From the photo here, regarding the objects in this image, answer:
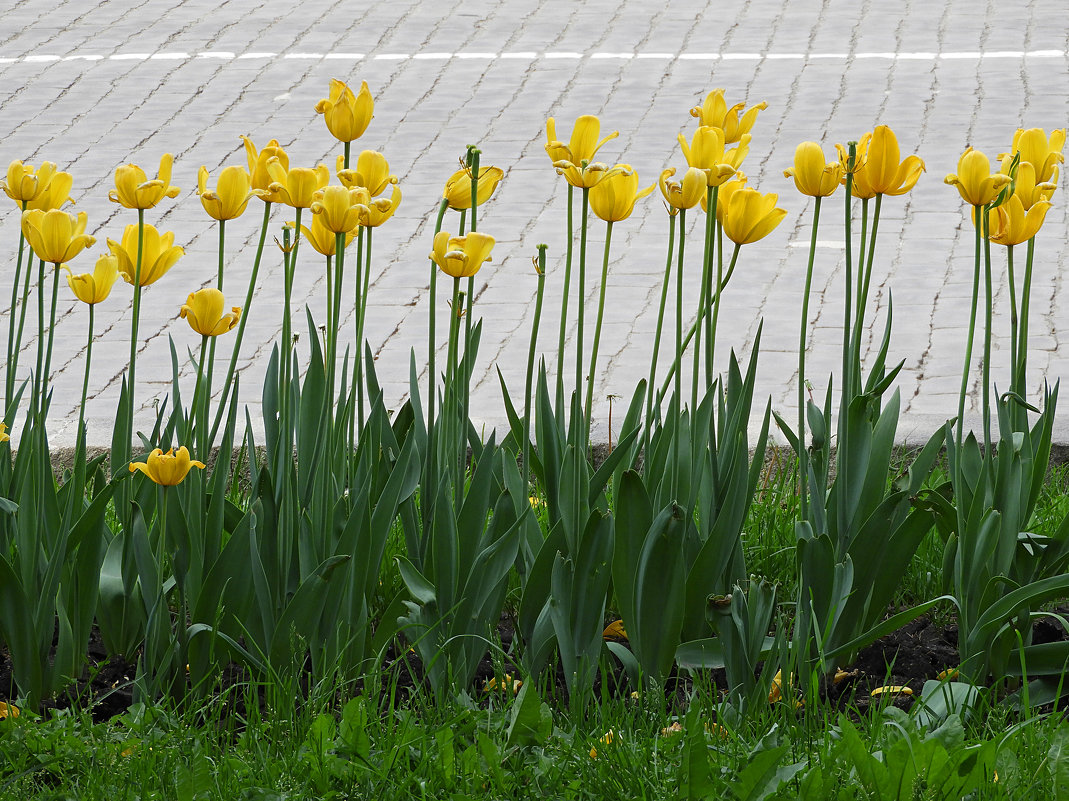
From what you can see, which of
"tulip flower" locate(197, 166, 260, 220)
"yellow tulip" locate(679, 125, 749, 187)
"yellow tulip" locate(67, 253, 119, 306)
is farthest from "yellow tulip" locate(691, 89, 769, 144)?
"yellow tulip" locate(67, 253, 119, 306)

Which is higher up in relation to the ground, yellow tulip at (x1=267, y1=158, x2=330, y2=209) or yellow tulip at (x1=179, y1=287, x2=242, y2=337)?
yellow tulip at (x1=267, y1=158, x2=330, y2=209)

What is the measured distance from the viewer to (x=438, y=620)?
2.24 meters

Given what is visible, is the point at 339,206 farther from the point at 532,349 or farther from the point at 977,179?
the point at 977,179

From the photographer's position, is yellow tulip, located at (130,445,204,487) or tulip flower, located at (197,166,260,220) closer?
yellow tulip, located at (130,445,204,487)

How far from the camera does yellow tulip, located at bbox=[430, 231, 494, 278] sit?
→ 6.52ft

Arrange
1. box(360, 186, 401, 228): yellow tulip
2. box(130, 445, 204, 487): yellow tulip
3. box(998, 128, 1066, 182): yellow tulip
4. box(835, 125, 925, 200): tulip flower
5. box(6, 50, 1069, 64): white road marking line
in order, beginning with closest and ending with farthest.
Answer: box(130, 445, 204, 487): yellow tulip → box(360, 186, 401, 228): yellow tulip → box(835, 125, 925, 200): tulip flower → box(998, 128, 1066, 182): yellow tulip → box(6, 50, 1069, 64): white road marking line

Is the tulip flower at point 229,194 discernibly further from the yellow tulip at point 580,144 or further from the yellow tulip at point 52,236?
the yellow tulip at point 580,144

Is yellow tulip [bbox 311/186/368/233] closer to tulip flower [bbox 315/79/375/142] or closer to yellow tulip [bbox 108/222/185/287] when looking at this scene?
tulip flower [bbox 315/79/375/142]

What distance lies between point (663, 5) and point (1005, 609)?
10.0 meters

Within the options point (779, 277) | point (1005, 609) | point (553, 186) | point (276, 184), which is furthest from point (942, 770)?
point (553, 186)

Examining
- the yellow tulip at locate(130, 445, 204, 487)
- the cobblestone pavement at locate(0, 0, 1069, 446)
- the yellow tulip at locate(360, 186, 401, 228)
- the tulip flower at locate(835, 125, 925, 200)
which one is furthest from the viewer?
the cobblestone pavement at locate(0, 0, 1069, 446)

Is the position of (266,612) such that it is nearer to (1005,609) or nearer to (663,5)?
(1005,609)

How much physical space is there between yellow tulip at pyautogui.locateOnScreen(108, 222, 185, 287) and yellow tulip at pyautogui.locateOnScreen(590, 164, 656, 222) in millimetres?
681

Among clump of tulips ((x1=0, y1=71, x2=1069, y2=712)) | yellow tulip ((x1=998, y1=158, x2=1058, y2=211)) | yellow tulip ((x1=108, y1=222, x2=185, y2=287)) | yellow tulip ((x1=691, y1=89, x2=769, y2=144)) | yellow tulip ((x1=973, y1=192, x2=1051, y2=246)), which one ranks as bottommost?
clump of tulips ((x1=0, y1=71, x2=1069, y2=712))
